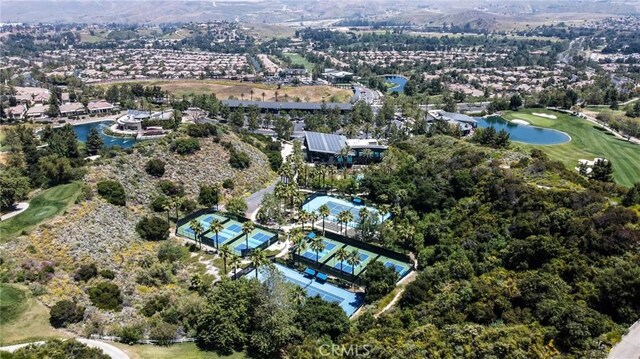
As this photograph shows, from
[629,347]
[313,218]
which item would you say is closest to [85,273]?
[313,218]

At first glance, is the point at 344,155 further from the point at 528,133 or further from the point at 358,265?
the point at 528,133

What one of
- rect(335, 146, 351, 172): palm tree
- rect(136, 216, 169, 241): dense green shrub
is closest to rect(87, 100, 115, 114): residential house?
rect(335, 146, 351, 172): palm tree

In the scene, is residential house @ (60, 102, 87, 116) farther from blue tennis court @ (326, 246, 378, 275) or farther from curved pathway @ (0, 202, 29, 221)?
blue tennis court @ (326, 246, 378, 275)

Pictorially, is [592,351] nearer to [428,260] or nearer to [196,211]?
[428,260]

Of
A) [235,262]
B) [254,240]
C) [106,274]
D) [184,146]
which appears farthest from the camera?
[184,146]

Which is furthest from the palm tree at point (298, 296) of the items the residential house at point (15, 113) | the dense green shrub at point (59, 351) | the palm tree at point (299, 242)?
the residential house at point (15, 113)

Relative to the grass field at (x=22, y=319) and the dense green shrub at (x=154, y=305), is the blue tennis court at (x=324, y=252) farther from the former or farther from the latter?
the grass field at (x=22, y=319)
